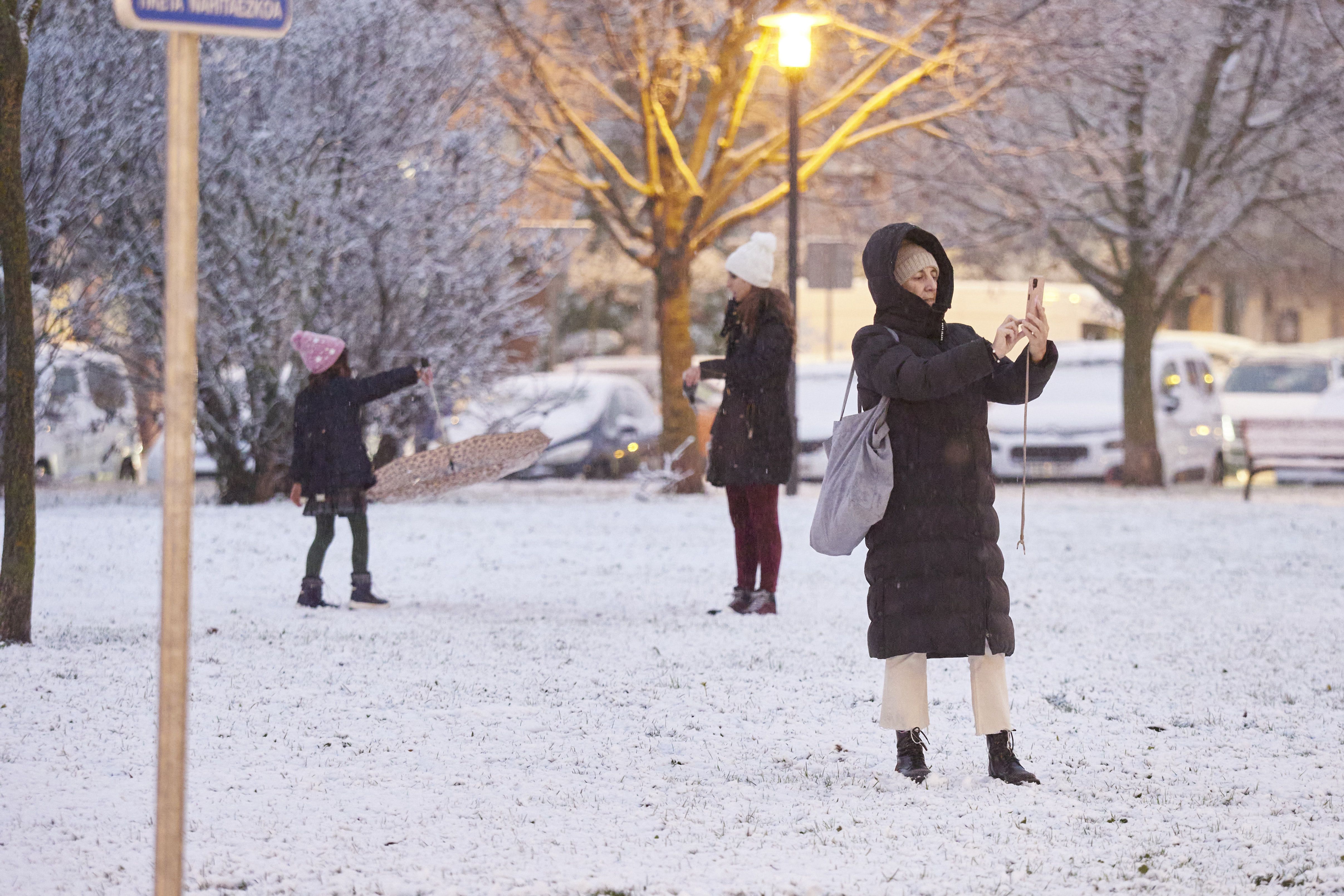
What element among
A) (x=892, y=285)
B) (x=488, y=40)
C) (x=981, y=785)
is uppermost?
(x=488, y=40)

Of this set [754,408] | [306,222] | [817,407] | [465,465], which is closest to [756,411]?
[754,408]

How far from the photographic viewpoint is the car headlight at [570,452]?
71.7 ft

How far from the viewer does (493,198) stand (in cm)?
1717

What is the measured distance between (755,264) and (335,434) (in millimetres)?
2447

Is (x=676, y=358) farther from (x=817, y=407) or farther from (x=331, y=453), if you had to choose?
(x=331, y=453)

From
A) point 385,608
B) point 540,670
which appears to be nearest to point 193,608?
point 385,608

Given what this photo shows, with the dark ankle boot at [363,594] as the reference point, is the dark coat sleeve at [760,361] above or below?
above

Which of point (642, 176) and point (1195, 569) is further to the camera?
point (642, 176)

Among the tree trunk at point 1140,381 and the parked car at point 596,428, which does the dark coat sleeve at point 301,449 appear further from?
the tree trunk at point 1140,381

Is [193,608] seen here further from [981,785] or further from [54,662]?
[981,785]

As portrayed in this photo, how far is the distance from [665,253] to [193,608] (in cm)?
1038

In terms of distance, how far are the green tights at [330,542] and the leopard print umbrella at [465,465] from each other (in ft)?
1.11

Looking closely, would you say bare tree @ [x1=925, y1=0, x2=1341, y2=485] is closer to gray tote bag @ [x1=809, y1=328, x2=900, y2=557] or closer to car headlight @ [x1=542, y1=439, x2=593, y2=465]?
car headlight @ [x1=542, y1=439, x2=593, y2=465]

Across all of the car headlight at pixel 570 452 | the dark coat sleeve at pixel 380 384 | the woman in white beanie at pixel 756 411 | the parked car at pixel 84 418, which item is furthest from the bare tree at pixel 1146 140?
the dark coat sleeve at pixel 380 384
